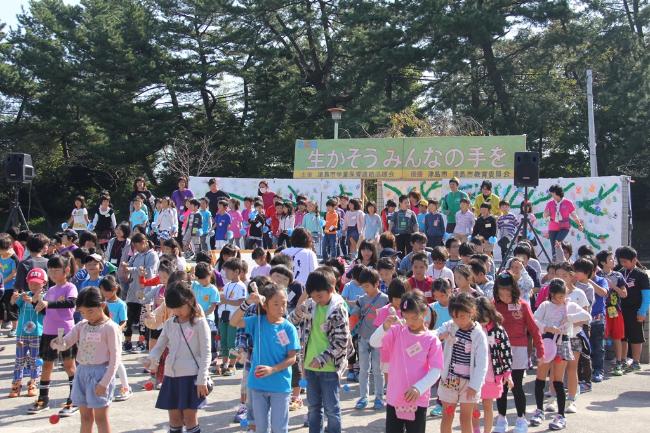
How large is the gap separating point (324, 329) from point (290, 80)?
90.5 feet

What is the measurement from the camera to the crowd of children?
5.27m

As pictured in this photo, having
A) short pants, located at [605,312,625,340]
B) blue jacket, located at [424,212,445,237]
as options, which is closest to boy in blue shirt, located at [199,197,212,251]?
blue jacket, located at [424,212,445,237]

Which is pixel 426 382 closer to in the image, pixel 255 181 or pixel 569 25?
pixel 255 181

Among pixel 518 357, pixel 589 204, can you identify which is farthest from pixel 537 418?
pixel 589 204

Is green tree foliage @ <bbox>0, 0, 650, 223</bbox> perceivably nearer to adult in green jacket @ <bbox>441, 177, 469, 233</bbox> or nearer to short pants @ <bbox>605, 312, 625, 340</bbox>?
adult in green jacket @ <bbox>441, 177, 469, 233</bbox>

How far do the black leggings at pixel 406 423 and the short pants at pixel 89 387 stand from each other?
2146mm

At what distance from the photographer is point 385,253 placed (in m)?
9.34

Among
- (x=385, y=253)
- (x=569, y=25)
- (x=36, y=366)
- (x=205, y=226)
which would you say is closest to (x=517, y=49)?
(x=569, y=25)

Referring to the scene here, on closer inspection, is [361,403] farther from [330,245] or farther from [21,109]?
[21,109]

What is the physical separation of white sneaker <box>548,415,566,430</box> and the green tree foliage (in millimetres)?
20946

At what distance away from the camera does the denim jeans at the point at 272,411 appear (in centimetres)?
514

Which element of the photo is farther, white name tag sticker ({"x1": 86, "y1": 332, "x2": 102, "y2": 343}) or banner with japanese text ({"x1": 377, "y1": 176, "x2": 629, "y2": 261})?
banner with japanese text ({"x1": 377, "y1": 176, "x2": 629, "y2": 261})

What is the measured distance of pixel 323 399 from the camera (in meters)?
5.64

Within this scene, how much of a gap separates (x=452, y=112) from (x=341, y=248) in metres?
16.4
